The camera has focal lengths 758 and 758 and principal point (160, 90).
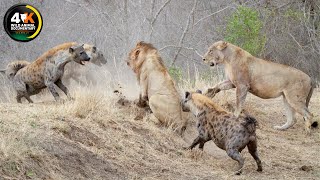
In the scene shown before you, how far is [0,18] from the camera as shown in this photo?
21062 mm

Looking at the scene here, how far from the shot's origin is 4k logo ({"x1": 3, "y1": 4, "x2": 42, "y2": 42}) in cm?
1479

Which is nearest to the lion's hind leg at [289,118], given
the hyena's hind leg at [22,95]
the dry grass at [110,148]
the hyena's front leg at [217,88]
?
the dry grass at [110,148]

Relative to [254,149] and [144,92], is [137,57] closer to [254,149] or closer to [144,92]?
[144,92]

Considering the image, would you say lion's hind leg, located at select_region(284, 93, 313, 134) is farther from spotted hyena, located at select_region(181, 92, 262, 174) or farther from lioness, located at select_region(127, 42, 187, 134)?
spotted hyena, located at select_region(181, 92, 262, 174)

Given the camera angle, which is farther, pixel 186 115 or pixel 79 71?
pixel 79 71

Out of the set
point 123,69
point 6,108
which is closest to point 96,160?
point 6,108

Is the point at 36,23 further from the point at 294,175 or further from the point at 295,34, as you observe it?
the point at 295,34

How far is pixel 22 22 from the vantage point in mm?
14844

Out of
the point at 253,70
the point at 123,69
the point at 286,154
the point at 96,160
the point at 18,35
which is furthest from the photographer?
the point at 123,69

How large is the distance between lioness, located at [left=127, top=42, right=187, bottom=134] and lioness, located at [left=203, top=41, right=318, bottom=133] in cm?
154

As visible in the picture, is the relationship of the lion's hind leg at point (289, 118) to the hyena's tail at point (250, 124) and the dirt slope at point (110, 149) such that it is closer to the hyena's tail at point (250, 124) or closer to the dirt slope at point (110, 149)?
the dirt slope at point (110, 149)

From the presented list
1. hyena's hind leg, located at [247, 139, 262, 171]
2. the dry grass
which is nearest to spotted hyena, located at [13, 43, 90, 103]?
the dry grass

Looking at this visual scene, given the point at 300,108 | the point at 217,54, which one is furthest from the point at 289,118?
the point at 217,54

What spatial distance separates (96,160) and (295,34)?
13.3m
